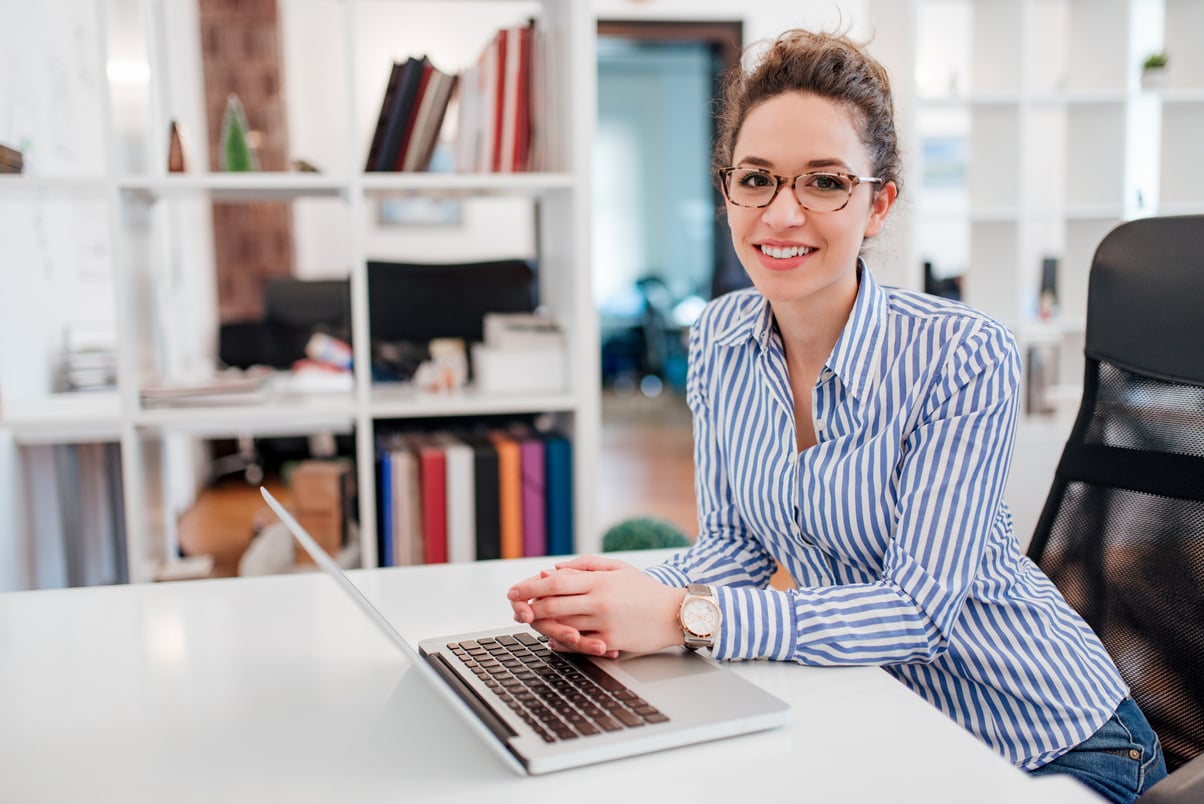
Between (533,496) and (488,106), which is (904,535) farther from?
(488,106)

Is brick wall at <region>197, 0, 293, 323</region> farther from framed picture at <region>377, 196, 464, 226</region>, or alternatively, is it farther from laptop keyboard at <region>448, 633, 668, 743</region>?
laptop keyboard at <region>448, 633, 668, 743</region>

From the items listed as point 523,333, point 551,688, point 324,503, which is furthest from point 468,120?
point 551,688

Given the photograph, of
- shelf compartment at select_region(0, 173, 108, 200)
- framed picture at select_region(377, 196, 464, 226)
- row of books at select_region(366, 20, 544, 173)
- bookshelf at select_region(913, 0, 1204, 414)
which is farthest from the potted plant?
framed picture at select_region(377, 196, 464, 226)

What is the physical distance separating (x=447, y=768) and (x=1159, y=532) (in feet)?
2.92

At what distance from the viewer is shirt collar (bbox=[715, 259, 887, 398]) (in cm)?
112

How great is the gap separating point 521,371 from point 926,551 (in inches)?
61.5

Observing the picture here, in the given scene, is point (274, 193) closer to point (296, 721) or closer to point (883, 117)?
point (883, 117)

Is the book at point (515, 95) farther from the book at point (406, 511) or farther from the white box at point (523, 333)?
the book at point (406, 511)

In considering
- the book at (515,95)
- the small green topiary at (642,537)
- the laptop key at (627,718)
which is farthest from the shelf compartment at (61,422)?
the laptop key at (627,718)

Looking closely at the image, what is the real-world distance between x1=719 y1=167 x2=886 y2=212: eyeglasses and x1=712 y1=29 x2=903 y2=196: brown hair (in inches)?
2.9

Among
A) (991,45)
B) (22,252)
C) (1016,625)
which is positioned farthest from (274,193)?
(991,45)

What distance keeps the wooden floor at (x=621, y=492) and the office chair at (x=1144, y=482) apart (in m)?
2.38

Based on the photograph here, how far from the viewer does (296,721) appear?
809 mm

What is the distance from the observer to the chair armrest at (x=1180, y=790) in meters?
0.79
